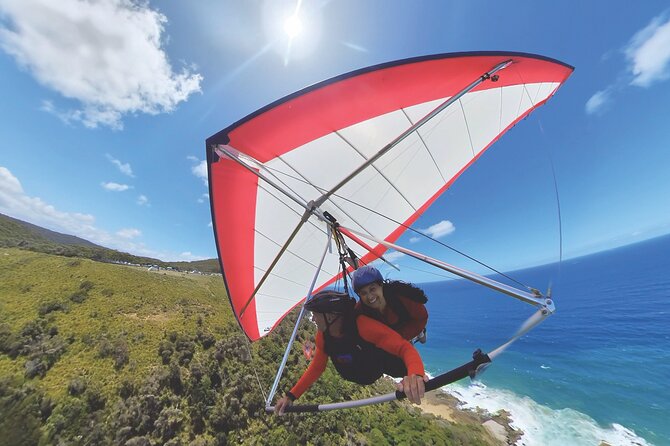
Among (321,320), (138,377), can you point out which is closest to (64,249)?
(138,377)

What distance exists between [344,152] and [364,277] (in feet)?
6.25

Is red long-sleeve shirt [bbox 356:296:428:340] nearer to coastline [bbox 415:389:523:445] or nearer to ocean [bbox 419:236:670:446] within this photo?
ocean [bbox 419:236:670:446]

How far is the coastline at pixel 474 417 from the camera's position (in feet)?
66.6

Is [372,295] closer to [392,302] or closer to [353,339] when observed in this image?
[392,302]

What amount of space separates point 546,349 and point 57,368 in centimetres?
5389

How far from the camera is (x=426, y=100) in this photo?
306 centimetres

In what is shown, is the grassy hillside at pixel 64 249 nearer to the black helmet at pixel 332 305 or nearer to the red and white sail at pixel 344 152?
the red and white sail at pixel 344 152

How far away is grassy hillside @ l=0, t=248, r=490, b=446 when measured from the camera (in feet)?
38.9

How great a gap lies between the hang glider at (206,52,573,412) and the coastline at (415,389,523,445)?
964 inches

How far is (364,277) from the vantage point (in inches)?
95.1

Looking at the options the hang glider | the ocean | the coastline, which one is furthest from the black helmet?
the coastline

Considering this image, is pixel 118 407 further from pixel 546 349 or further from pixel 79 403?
pixel 546 349

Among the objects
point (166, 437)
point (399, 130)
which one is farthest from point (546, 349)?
point (399, 130)

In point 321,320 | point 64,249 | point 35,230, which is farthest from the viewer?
point 35,230
